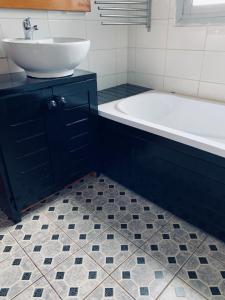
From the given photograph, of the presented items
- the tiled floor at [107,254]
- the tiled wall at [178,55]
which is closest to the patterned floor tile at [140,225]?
the tiled floor at [107,254]

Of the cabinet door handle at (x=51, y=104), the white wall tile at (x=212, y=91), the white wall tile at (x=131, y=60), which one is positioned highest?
the white wall tile at (x=131, y=60)

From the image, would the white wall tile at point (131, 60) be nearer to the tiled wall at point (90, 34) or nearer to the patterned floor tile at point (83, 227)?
the tiled wall at point (90, 34)

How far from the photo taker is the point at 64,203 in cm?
172

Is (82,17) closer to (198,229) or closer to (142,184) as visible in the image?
(142,184)

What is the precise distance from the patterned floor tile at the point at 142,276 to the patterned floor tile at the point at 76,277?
0.10 m

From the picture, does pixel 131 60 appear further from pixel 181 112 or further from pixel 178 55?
pixel 181 112

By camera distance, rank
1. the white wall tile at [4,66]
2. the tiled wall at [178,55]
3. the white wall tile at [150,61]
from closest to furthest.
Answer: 1. the white wall tile at [4,66]
2. the tiled wall at [178,55]
3. the white wall tile at [150,61]

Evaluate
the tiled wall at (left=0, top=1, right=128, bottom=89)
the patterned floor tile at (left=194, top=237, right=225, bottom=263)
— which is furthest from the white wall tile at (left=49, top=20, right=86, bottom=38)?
the patterned floor tile at (left=194, top=237, right=225, bottom=263)

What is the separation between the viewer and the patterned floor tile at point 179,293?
109 cm

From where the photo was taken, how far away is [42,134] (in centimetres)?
146

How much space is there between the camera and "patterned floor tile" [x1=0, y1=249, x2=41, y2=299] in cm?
115

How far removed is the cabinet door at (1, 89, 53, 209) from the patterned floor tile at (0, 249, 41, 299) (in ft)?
1.11

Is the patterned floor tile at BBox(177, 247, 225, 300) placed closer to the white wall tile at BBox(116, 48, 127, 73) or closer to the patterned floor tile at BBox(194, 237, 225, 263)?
the patterned floor tile at BBox(194, 237, 225, 263)

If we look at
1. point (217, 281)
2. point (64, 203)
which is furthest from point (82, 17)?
point (217, 281)
